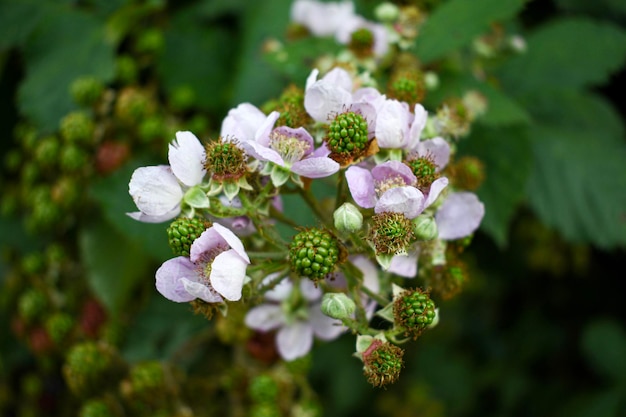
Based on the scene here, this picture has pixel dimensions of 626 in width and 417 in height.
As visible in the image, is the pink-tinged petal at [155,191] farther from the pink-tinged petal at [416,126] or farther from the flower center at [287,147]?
the pink-tinged petal at [416,126]

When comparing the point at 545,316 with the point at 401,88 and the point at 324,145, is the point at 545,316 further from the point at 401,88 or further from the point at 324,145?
the point at 324,145

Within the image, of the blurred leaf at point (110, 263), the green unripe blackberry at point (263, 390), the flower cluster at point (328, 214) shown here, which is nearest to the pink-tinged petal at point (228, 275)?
the flower cluster at point (328, 214)

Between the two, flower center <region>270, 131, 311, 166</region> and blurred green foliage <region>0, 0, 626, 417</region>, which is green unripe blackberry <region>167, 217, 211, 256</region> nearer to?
flower center <region>270, 131, 311, 166</region>

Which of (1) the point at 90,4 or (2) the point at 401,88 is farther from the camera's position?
(1) the point at 90,4

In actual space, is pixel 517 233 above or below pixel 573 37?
below

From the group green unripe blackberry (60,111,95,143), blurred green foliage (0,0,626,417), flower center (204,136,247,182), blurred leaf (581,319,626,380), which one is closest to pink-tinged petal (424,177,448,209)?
flower center (204,136,247,182)

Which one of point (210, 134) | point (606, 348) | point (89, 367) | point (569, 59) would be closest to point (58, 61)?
point (210, 134)

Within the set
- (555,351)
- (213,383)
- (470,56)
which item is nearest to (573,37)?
(470,56)
